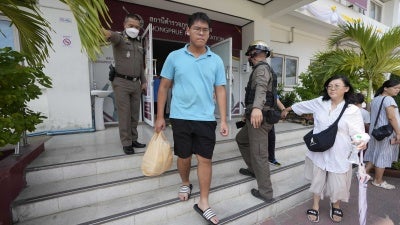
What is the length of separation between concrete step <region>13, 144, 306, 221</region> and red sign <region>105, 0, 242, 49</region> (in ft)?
11.7

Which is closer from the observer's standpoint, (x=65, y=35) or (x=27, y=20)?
(x=27, y=20)

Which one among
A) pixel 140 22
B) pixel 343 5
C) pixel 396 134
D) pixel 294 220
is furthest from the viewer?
pixel 343 5

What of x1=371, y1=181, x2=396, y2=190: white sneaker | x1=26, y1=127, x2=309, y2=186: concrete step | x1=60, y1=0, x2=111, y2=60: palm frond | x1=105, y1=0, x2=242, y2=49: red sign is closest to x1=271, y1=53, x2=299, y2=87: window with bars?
x1=105, y1=0, x2=242, y2=49: red sign

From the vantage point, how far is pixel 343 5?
8.70m

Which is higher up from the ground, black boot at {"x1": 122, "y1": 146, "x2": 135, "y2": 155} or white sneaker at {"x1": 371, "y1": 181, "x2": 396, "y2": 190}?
black boot at {"x1": 122, "y1": 146, "x2": 135, "y2": 155}

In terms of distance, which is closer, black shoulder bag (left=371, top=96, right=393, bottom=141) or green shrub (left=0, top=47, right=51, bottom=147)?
green shrub (left=0, top=47, right=51, bottom=147)

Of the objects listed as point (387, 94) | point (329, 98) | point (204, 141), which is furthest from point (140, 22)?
point (387, 94)

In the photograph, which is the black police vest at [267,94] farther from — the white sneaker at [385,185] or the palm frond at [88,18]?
the white sneaker at [385,185]

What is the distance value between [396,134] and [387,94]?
0.57 metres

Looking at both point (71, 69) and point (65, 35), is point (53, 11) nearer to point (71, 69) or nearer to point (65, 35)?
point (65, 35)

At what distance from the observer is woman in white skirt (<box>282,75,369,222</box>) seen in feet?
7.12

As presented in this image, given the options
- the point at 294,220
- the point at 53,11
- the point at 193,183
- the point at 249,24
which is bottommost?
the point at 294,220

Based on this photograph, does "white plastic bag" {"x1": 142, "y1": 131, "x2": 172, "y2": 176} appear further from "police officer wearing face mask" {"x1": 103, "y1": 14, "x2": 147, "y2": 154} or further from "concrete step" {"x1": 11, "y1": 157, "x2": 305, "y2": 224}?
"police officer wearing face mask" {"x1": 103, "y1": 14, "x2": 147, "y2": 154}

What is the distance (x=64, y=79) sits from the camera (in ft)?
13.2
